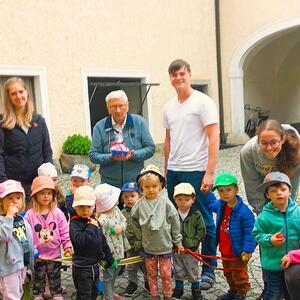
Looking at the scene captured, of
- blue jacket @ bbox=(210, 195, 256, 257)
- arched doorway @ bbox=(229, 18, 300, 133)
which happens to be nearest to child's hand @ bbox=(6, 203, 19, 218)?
blue jacket @ bbox=(210, 195, 256, 257)

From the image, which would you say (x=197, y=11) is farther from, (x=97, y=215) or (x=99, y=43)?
(x=97, y=215)

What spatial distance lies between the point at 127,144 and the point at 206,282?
130 cm

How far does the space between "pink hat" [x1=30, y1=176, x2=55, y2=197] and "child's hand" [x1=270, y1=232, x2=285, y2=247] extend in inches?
63.7

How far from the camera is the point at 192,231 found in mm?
3508

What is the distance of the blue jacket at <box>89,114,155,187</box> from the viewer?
12.6 feet

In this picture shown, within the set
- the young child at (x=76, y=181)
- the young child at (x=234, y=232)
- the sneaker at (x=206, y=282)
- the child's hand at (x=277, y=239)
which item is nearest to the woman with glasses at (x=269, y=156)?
the young child at (x=234, y=232)

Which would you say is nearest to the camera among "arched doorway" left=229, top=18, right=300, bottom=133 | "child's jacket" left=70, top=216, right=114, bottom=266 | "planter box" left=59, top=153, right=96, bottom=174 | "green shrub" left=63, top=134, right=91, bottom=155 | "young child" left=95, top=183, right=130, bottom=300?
"child's jacket" left=70, top=216, right=114, bottom=266

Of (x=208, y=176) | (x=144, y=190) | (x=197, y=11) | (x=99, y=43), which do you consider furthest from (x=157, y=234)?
(x=197, y=11)

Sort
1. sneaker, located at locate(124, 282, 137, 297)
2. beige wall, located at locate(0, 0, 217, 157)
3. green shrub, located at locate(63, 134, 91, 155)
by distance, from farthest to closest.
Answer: green shrub, located at locate(63, 134, 91, 155)
beige wall, located at locate(0, 0, 217, 157)
sneaker, located at locate(124, 282, 137, 297)

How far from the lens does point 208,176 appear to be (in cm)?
353

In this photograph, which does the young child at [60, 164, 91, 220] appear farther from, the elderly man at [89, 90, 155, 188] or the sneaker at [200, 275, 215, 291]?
the sneaker at [200, 275, 215, 291]

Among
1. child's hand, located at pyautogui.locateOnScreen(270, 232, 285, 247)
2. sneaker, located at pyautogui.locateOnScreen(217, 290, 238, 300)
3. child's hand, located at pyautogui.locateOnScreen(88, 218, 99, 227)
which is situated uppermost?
child's hand, located at pyautogui.locateOnScreen(88, 218, 99, 227)

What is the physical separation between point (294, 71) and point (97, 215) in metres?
16.9

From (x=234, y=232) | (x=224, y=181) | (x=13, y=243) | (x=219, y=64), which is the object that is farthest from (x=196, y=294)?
(x=219, y=64)
